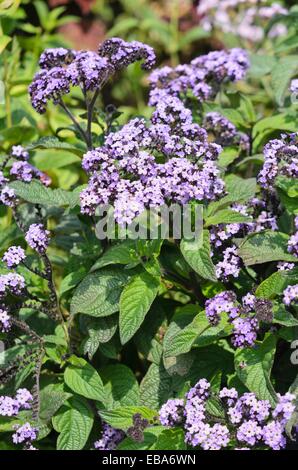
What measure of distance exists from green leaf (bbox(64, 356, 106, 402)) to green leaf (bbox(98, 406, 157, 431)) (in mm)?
93

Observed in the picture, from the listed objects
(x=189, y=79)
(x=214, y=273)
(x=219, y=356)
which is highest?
(x=189, y=79)

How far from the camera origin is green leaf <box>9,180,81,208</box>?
2.96 meters

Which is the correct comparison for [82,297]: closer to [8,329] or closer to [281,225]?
[8,329]

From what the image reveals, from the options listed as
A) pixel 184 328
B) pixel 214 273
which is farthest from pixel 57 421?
pixel 214 273

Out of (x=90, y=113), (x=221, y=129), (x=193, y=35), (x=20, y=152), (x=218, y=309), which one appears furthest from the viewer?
(x=193, y=35)

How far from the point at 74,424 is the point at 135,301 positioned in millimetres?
511

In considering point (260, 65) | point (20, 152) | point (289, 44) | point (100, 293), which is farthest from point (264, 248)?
point (260, 65)

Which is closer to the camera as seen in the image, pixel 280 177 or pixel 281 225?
pixel 280 177

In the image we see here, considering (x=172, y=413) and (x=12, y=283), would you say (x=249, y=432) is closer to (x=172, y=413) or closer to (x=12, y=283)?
(x=172, y=413)

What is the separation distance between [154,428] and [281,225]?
3.44ft

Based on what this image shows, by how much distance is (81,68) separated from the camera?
112 inches

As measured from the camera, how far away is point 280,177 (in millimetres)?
2895
